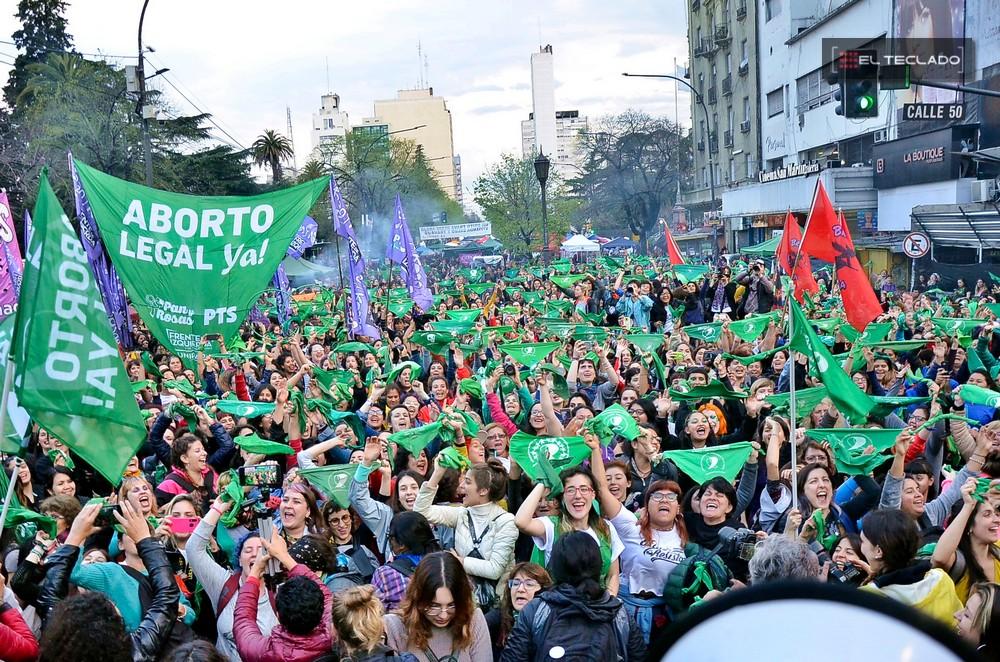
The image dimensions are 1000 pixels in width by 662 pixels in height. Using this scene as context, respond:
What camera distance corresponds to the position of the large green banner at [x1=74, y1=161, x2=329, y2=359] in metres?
7.72

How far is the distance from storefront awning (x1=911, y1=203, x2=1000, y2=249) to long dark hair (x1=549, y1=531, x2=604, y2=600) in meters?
22.4

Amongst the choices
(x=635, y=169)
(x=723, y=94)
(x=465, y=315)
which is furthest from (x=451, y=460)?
(x=635, y=169)

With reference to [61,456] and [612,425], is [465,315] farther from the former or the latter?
[612,425]

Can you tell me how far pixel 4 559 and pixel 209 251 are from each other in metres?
3.33

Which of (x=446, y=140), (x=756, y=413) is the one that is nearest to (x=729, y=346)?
(x=756, y=413)

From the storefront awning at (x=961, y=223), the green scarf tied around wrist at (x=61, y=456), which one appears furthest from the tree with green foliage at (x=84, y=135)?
the storefront awning at (x=961, y=223)

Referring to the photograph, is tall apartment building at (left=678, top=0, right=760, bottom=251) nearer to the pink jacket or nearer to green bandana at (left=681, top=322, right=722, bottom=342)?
green bandana at (left=681, top=322, right=722, bottom=342)

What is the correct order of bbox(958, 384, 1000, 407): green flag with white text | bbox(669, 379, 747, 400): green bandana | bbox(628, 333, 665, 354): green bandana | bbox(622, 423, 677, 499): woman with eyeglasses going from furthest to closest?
bbox(628, 333, 665, 354): green bandana, bbox(669, 379, 747, 400): green bandana, bbox(958, 384, 1000, 407): green flag with white text, bbox(622, 423, 677, 499): woman with eyeglasses

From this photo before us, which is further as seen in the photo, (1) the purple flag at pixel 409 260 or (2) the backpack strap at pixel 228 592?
(1) the purple flag at pixel 409 260

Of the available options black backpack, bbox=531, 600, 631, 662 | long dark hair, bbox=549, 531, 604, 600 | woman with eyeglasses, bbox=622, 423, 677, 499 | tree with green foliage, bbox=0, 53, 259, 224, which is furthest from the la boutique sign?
black backpack, bbox=531, 600, 631, 662

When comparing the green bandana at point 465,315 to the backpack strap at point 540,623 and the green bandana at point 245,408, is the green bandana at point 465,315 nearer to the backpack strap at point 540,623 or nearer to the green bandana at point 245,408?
the green bandana at point 245,408

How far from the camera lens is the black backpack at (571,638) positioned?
3930 mm

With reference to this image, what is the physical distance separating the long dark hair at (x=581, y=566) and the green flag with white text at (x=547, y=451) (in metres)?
1.75

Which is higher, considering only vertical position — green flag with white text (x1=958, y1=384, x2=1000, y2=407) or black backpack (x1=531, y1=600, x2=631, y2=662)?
green flag with white text (x1=958, y1=384, x2=1000, y2=407)
